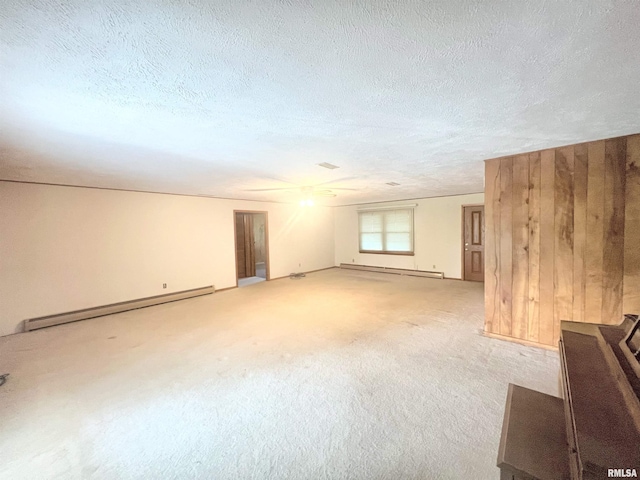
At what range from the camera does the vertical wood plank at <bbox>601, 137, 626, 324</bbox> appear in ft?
8.09

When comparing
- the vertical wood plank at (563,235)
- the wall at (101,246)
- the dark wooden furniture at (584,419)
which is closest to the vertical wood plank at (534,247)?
the vertical wood plank at (563,235)

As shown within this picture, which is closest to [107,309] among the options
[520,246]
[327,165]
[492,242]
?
[327,165]

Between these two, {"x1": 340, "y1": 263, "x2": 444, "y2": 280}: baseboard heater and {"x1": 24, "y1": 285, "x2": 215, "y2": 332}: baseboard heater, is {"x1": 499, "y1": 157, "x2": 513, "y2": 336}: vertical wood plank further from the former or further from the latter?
{"x1": 24, "y1": 285, "x2": 215, "y2": 332}: baseboard heater

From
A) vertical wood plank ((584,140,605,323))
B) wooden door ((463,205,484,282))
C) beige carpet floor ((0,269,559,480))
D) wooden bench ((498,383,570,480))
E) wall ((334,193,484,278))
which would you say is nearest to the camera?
wooden bench ((498,383,570,480))

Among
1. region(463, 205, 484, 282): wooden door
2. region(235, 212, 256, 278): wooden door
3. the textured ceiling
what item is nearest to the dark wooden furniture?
the textured ceiling

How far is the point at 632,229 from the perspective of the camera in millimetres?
2436

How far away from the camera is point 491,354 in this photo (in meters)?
2.81

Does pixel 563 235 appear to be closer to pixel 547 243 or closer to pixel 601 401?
pixel 547 243

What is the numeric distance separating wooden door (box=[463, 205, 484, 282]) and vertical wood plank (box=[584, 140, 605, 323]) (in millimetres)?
3747

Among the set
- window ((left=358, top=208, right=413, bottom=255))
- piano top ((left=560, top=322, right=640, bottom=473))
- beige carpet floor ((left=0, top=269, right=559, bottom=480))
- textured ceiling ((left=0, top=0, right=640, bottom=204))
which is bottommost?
beige carpet floor ((left=0, top=269, right=559, bottom=480))

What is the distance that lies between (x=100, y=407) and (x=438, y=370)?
2.86m

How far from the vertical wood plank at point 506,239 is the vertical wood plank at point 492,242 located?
0.04 metres

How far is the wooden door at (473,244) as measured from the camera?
247 inches

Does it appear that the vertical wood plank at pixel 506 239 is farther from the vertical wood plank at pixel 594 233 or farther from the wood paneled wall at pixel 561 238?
the vertical wood plank at pixel 594 233
